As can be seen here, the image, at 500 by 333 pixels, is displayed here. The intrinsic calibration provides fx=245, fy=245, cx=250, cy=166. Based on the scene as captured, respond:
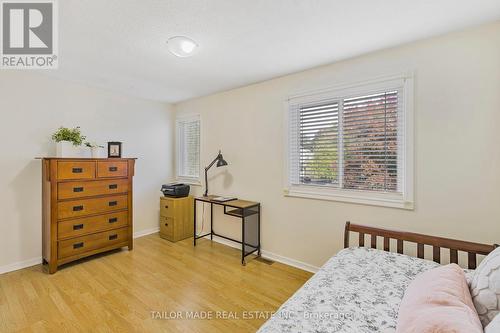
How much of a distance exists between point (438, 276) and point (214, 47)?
232cm

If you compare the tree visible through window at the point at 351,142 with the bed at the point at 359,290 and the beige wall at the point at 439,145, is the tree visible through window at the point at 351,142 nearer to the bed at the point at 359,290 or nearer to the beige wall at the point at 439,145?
the beige wall at the point at 439,145

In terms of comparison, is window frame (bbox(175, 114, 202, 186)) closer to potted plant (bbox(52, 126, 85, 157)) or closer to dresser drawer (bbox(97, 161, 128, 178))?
dresser drawer (bbox(97, 161, 128, 178))

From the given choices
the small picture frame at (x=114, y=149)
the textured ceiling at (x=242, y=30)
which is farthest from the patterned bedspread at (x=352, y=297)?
the small picture frame at (x=114, y=149)

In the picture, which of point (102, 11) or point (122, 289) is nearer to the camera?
point (102, 11)

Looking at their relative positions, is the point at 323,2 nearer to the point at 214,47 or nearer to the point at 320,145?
the point at 214,47

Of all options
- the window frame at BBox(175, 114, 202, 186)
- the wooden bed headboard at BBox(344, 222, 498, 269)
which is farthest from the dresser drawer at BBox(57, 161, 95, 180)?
the wooden bed headboard at BBox(344, 222, 498, 269)

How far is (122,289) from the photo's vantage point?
7.91 feet

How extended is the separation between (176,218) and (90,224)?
1133 mm

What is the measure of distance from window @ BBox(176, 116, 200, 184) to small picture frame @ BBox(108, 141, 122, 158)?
117 centimetres

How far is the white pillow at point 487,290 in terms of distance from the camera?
3.29 ft

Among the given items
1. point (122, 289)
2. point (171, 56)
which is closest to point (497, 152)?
point (171, 56)

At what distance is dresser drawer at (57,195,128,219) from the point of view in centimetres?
281

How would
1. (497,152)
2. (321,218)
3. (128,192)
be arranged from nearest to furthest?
→ (497,152)
(321,218)
(128,192)

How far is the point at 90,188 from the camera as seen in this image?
3029 millimetres
